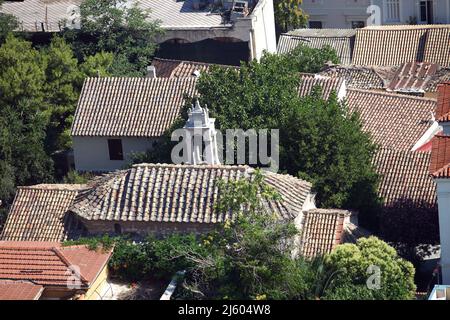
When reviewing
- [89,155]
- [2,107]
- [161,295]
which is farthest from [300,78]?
[161,295]

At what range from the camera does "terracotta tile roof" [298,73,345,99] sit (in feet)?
156

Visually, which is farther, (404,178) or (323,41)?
(323,41)

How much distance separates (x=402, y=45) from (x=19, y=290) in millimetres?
32816

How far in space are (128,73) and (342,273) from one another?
2229 centimetres

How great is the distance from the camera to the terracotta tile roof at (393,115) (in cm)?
4888

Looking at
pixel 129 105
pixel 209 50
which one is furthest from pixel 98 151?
pixel 209 50

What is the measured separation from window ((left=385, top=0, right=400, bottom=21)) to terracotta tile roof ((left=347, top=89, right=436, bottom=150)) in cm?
1846

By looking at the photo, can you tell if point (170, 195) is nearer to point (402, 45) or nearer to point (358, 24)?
point (402, 45)

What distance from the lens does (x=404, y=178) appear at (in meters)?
44.2

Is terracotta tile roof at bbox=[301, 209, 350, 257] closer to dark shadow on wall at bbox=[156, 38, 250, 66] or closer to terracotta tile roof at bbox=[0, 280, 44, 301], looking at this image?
terracotta tile roof at bbox=[0, 280, 44, 301]

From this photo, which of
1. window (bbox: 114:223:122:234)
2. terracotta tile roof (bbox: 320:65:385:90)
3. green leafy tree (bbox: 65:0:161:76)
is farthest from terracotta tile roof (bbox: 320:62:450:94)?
window (bbox: 114:223:122:234)

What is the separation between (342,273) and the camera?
35.1 metres

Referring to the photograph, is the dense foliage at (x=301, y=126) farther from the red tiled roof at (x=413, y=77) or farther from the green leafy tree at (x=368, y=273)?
the red tiled roof at (x=413, y=77)

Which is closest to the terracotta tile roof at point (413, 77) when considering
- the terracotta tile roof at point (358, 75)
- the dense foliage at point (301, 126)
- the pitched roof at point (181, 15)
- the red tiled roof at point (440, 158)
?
the terracotta tile roof at point (358, 75)
